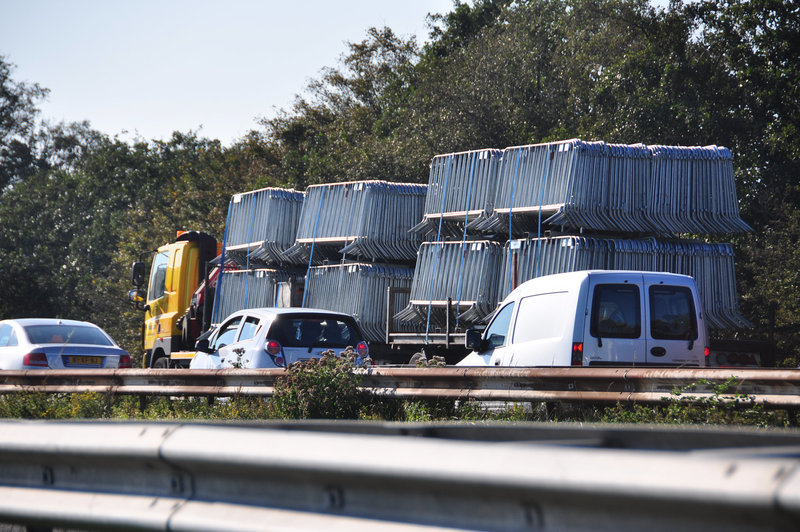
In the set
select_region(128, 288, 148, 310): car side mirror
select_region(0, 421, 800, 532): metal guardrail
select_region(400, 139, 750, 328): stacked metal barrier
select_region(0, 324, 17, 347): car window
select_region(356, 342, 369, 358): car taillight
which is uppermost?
select_region(400, 139, 750, 328): stacked metal barrier

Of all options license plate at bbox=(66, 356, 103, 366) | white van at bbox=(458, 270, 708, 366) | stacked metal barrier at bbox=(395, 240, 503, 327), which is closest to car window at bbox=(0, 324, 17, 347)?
license plate at bbox=(66, 356, 103, 366)

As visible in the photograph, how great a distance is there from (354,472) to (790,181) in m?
28.1

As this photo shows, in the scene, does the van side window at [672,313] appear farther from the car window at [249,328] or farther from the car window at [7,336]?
the car window at [7,336]

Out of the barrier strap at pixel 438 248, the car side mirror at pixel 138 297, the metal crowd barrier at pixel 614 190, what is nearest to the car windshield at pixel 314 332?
the barrier strap at pixel 438 248

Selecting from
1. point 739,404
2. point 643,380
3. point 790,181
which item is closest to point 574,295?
point 643,380

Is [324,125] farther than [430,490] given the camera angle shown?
Yes

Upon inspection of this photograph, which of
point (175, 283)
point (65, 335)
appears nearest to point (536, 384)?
point (65, 335)

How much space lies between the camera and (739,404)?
838cm

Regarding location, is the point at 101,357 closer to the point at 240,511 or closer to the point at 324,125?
the point at 240,511

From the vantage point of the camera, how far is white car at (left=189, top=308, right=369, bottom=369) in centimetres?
1347

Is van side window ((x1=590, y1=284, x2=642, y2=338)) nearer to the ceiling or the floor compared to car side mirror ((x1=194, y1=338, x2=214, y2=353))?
nearer to the ceiling

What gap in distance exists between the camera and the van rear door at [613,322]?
1068 cm

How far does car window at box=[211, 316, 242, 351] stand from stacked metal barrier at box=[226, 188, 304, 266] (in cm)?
665

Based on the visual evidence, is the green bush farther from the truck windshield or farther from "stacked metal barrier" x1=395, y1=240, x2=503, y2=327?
the truck windshield
